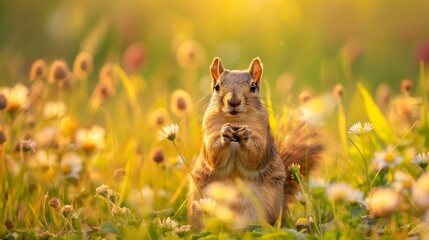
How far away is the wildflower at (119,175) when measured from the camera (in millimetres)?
4416

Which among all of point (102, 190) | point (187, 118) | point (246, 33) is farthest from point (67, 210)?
point (246, 33)

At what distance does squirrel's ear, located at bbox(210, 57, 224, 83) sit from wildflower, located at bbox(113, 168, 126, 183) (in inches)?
28.3

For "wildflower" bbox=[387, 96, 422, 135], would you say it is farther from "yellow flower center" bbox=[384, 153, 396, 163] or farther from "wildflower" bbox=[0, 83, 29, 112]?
"wildflower" bbox=[0, 83, 29, 112]

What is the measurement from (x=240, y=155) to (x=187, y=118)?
64.4 inches

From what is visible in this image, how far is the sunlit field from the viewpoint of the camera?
3.48m

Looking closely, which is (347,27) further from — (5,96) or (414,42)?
(5,96)

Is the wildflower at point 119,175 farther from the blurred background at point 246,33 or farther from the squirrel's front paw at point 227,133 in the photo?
the blurred background at point 246,33

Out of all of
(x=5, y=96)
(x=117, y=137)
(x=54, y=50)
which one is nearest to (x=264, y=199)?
(x=5, y=96)

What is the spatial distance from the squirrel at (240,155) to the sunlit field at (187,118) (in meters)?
0.10

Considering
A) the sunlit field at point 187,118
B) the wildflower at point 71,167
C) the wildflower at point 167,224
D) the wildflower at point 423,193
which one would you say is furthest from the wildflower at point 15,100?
the wildflower at point 423,193

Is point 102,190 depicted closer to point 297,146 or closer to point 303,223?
point 303,223

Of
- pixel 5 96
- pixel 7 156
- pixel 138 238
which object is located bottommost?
pixel 138 238

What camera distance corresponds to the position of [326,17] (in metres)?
9.58

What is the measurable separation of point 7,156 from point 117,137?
1.01m
